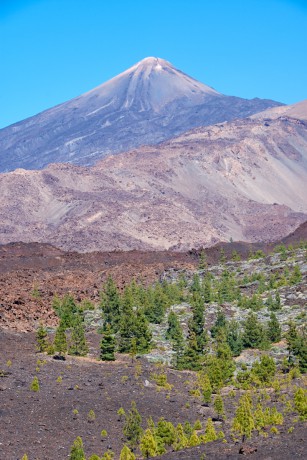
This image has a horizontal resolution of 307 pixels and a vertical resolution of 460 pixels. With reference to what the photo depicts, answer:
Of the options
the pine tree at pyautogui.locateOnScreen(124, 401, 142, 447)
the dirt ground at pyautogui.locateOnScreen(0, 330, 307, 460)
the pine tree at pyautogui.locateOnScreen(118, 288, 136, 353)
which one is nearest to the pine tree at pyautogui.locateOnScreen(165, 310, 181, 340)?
the pine tree at pyautogui.locateOnScreen(118, 288, 136, 353)

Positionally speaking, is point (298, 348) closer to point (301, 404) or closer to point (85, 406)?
point (301, 404)

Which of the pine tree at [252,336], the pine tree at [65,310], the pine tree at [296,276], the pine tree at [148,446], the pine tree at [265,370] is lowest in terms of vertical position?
the pine tree at [148,446]

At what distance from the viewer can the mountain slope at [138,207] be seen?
148125 mm

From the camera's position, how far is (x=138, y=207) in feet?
529

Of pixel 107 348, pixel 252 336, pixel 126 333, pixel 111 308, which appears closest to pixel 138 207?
pixel 111 308

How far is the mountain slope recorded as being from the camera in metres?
148

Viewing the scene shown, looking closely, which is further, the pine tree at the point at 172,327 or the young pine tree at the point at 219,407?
the pine tree at the point at 172,327

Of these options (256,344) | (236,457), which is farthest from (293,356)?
(236,457)

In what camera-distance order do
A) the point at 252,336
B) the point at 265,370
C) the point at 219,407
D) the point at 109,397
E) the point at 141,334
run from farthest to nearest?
the point at 252,336, the point at 141,334, the point at 265,370, the point at 109,397, the point at 219,407

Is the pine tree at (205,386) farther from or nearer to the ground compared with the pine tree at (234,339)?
nearer to the ground

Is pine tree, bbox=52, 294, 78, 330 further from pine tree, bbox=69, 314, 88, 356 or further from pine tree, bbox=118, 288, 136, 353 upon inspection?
pine tree, bbox=118, 288, 136, 353

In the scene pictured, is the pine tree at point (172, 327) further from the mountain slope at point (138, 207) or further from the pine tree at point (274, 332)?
the mountain slope at point (138, 207)

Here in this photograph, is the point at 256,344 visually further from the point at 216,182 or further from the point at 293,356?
the point at 216,182

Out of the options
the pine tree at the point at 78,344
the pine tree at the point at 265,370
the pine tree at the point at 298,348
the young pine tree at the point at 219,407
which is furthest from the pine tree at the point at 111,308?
the young pine tree at the point at 219,407
